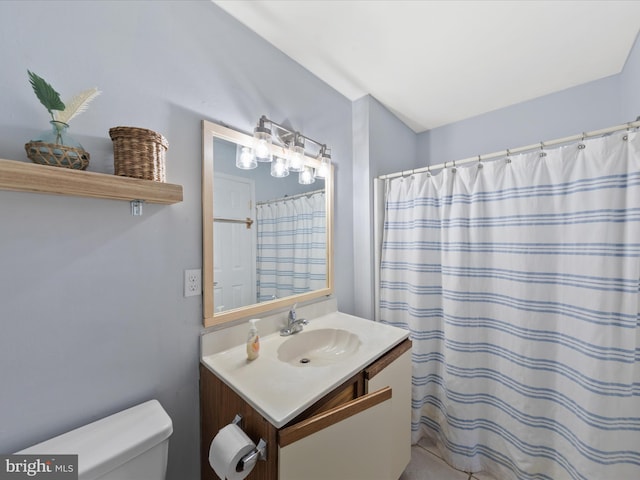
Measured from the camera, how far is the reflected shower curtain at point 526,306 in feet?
3.56

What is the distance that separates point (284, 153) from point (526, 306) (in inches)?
61.2

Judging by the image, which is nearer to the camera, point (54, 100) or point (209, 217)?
point (54, 100)

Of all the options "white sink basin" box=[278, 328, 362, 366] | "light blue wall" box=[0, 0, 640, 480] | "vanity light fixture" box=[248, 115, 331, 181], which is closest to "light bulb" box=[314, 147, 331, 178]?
"vanity light fixture" box=[248, 115, 331, 181]

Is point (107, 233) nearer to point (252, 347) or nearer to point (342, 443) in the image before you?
point (252, 347)

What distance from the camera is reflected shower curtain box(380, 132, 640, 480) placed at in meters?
1.08

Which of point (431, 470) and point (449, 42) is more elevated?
point (449, 42)

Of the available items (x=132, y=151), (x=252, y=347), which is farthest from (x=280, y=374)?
(x=132, y=151)

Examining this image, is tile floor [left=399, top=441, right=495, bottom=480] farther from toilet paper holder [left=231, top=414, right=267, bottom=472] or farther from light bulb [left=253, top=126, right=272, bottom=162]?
light bulb [left=253, top=126, right=272, bottom=162]

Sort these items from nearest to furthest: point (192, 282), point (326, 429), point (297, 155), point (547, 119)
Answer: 1. point (326, 429)
2. point (192, 282)
3. point (297, 155)
4. point (547, 119)

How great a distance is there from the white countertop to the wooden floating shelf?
2.27 ft

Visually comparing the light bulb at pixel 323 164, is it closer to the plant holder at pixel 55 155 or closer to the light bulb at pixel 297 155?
the light bulb at pixel 297 155

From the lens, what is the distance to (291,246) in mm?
1509

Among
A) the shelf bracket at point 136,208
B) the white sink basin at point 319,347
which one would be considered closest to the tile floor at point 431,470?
the white sink basin at point 319,347

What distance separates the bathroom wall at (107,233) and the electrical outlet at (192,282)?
0.02m
